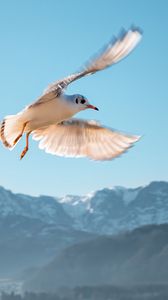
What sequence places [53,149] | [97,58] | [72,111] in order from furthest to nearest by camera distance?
1. [53,149]
2. [72,111]
3. [97,58]

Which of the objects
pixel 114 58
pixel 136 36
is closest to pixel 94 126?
pixel 114 58

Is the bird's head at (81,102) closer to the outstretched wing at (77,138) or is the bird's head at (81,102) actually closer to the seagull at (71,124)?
the seagull at (71,124)

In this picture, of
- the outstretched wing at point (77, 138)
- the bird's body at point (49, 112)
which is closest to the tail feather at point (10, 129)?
the bird's body at point (49, 112)

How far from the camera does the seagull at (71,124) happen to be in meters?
10.4

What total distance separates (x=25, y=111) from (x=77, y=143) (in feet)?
12.2

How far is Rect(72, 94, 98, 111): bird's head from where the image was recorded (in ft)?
40.1

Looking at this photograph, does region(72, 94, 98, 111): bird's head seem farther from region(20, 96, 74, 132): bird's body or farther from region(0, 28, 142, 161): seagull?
region(20, 96, 74, 132): bird's body

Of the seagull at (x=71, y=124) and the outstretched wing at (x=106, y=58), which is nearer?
the outstretched wing at (x=106, y=58)

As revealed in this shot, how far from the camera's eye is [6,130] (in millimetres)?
12875

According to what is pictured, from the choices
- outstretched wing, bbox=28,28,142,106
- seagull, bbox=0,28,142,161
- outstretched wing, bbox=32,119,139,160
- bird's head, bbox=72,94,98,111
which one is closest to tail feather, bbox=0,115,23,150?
seagull, bbox=0,28,142,161

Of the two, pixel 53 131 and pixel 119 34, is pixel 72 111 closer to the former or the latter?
pixel 119 34

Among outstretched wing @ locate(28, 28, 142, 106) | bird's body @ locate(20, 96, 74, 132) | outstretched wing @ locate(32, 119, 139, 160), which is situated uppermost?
outstretched wing @ locate(32, 119, 139, 160)

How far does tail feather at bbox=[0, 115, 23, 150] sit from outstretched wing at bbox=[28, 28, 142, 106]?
100 cm

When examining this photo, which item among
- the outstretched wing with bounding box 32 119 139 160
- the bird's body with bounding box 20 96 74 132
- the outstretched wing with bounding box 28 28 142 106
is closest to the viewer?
the outstretched wing with bounding box 28 28 142 106
